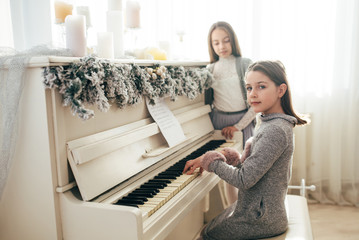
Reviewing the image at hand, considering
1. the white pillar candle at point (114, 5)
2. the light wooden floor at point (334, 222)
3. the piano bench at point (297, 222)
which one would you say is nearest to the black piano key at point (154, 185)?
the piano bench at point (297, 222)

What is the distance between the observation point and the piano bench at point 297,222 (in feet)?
5.27

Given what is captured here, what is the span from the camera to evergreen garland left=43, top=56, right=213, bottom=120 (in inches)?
50.0

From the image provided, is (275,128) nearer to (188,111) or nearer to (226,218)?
(226,218)

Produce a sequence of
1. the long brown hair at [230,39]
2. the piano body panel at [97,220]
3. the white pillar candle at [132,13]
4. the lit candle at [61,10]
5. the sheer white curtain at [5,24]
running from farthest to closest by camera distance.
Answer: the long brown hair at [230,39]
the white pillar candle at [132,13]
the sheer white curtain at [5,24]
the lit candle at [61,10]
the piano body panel at [97,220]

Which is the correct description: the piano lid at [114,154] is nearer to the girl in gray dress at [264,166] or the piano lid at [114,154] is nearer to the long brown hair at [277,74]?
the girl in gray dress at [264,166]

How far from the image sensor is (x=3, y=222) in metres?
1.45

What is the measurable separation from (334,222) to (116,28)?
2383 mm

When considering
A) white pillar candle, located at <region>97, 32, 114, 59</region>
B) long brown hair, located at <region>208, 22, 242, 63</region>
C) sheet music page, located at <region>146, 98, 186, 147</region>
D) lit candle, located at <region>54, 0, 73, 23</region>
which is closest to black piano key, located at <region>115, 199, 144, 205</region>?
sheet music page, located at <region>146, 98, 186, 147</region>

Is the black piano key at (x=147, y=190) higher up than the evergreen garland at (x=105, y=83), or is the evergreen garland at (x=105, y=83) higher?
the evergreen garland at (x=105, y=83)

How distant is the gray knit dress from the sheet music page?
1.29 feet

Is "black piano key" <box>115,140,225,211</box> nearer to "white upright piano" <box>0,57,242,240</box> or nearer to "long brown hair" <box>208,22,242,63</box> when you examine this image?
"white upright piano" <box>0,57,242,240</box>

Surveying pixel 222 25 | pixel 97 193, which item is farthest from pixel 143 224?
pixel 222 25

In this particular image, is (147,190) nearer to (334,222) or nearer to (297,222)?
(297,222)

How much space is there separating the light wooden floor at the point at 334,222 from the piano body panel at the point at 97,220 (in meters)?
2.00
